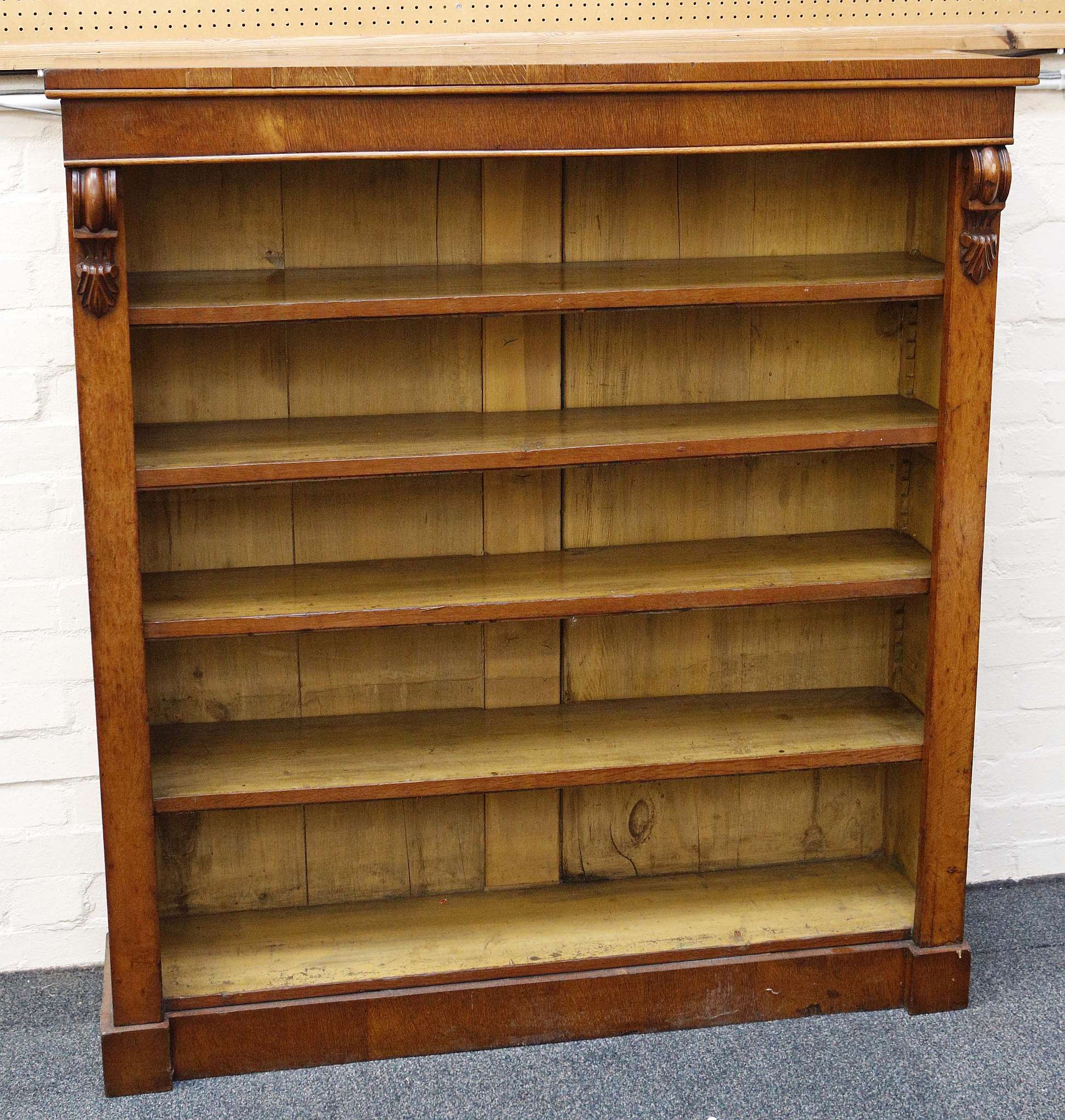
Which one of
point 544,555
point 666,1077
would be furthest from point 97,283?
point 666,1077

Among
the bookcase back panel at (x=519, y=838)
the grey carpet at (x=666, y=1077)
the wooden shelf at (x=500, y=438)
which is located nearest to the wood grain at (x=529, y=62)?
the wooden shelf at (x=500, y=438)

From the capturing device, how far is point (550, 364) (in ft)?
8.29

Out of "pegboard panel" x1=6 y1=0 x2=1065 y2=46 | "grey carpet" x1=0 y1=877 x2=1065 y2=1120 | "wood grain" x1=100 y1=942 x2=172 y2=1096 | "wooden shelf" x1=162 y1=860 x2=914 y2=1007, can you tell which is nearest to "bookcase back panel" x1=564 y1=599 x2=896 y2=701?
"wooden shelf" x1=162 y1=860 x2=914 y2=1007

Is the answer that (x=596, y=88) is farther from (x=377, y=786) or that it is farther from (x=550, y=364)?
(x=377, y=786)

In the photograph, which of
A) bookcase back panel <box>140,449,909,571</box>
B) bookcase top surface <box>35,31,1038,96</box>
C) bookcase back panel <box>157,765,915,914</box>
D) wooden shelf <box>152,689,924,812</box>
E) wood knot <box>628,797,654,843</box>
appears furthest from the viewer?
wood knot <box>628,797,654,843</box>

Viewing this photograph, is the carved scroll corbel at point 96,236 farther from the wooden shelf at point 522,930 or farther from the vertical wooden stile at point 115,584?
the wooden shelf at point 522,930

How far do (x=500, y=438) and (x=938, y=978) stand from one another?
4.07ft

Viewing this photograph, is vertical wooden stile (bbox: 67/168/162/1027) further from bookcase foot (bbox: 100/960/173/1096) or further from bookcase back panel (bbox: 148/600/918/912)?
bookcase back panel (bbox: 148/600/918/912)

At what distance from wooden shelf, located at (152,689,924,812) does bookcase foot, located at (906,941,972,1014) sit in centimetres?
36

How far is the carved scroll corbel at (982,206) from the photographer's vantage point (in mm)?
2203

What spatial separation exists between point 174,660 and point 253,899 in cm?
48

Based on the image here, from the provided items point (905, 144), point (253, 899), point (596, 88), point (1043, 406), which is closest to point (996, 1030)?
point (1043, 406)

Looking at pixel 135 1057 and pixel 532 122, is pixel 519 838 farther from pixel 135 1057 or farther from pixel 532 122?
pixel 532 122

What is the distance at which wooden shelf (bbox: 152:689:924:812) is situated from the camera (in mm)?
2377
